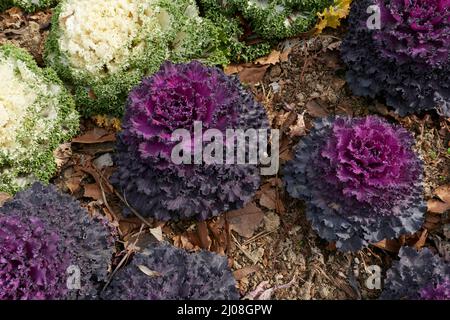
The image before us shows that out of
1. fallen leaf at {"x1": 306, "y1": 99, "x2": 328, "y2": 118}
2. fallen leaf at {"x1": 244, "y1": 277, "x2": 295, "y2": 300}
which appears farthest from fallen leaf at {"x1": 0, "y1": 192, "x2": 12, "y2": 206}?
fallen leaf at {"x1": 306, "y1": 99, "x2": 328, "y2": 118}

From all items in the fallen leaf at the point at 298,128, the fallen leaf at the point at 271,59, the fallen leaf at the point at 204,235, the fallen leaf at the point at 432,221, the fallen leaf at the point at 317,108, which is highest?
the fallen leaf at the point at 271,59

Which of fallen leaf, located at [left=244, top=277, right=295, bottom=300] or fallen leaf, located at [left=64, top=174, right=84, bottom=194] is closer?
fallen leaf, located at [left=244, top=277, right=295, bottom=300]

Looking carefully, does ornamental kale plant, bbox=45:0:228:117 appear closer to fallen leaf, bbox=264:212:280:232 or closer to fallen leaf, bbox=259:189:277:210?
fallen leaf, bbox=259:189:277:210

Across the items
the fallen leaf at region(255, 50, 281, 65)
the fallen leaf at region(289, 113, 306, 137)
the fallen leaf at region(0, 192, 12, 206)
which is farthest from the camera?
the fallen leaf at region(255, 50, 281, 65)

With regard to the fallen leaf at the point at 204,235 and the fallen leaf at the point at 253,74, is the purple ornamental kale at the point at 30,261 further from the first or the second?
the fallen leaf at the point at 253,74

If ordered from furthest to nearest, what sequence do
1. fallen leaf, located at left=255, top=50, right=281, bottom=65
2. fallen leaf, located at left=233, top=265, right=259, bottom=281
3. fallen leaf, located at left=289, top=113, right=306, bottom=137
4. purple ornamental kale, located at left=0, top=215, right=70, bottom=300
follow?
fallen leaf, located at left=255, top=50, right=281, bottom=65 → fallen leaf, located at left=289, top=113, right=306, bottom=137 → fallen leaf, located at left=233, top=265, right=259, bottom=281 → purple ornamental kale, located at left=0, top=215, right=70, bottom=300

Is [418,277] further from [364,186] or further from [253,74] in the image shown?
[253,74]

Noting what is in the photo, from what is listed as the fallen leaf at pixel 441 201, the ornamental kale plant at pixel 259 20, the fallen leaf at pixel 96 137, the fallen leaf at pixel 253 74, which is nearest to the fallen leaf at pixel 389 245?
the fallen leaf at pixel 441 201
